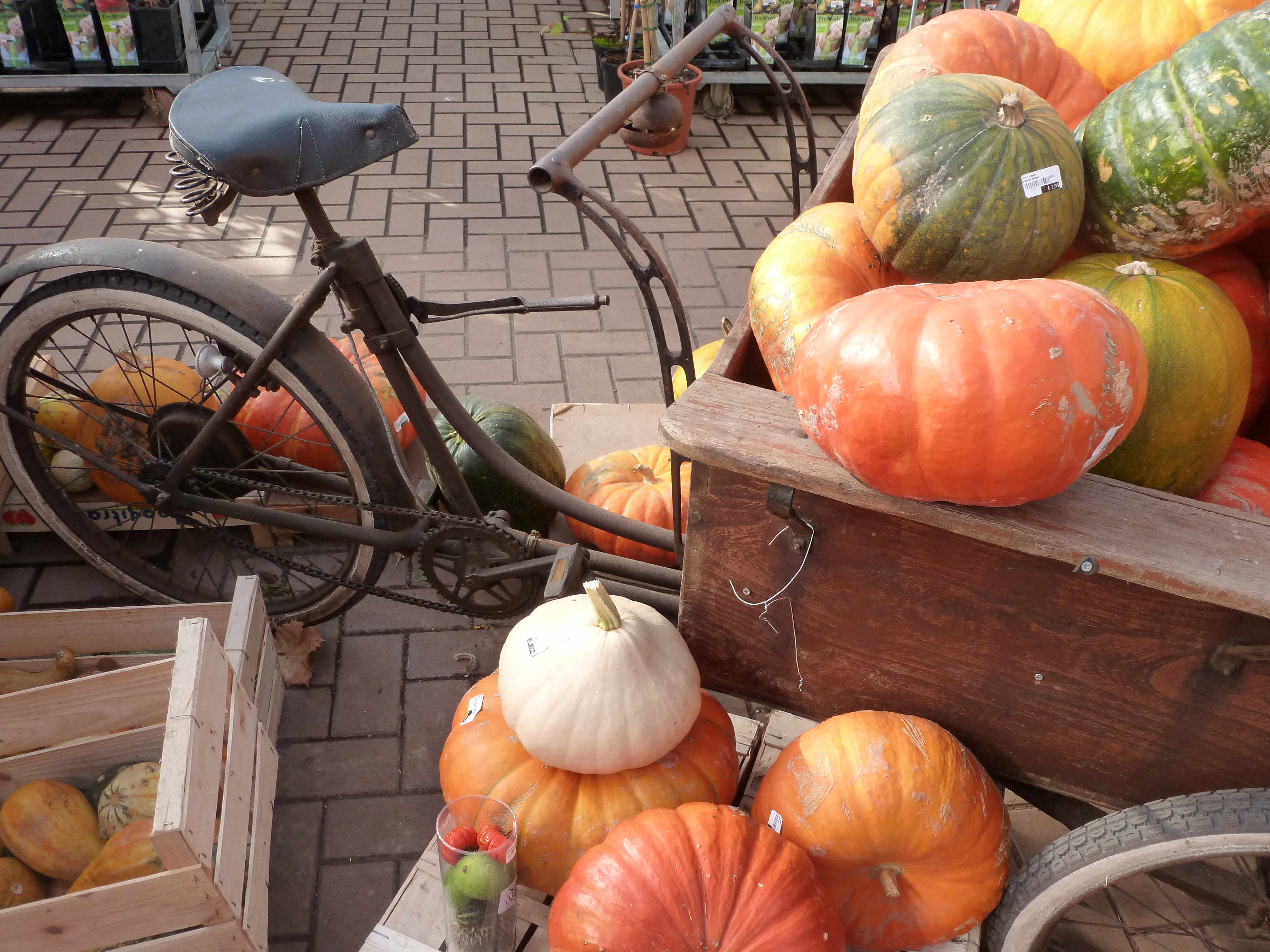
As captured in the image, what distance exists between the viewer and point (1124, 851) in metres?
1.46

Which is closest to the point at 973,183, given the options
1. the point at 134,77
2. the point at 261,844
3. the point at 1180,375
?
the point at 1180,375

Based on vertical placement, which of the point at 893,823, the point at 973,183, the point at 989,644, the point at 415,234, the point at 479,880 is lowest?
the point at 415,234

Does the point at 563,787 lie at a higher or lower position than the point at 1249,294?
lower

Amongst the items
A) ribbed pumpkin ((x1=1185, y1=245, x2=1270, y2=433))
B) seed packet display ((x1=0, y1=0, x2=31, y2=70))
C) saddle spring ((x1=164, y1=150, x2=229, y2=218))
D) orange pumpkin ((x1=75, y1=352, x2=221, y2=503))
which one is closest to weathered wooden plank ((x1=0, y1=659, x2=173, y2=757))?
orange pumpkin ((x1=75, y1=352, x2=221, y2=503))

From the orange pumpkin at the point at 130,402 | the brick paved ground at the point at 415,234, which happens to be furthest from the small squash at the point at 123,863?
the orange pumpkin at the point at 130,402

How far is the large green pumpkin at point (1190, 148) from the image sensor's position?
58.6 inches

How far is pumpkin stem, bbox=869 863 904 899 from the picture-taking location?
162 cm

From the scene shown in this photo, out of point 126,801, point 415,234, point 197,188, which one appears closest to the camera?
point 126,801

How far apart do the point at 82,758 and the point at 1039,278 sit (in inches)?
87.8

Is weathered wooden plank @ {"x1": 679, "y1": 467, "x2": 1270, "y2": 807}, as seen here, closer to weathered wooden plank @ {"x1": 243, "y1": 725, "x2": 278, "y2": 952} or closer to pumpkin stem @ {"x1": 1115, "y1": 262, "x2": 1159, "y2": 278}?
pumpkin stem @ {"x1": 1115, "y1": 262, "x2": 1159, "y2": 278}

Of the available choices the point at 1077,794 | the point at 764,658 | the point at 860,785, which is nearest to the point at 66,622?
the point at 764,658

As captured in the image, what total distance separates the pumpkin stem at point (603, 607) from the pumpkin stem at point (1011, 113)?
1.06 meters

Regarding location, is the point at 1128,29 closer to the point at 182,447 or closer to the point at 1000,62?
Result: the point at 1000,62

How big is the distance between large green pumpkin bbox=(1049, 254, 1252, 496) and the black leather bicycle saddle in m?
1.47
